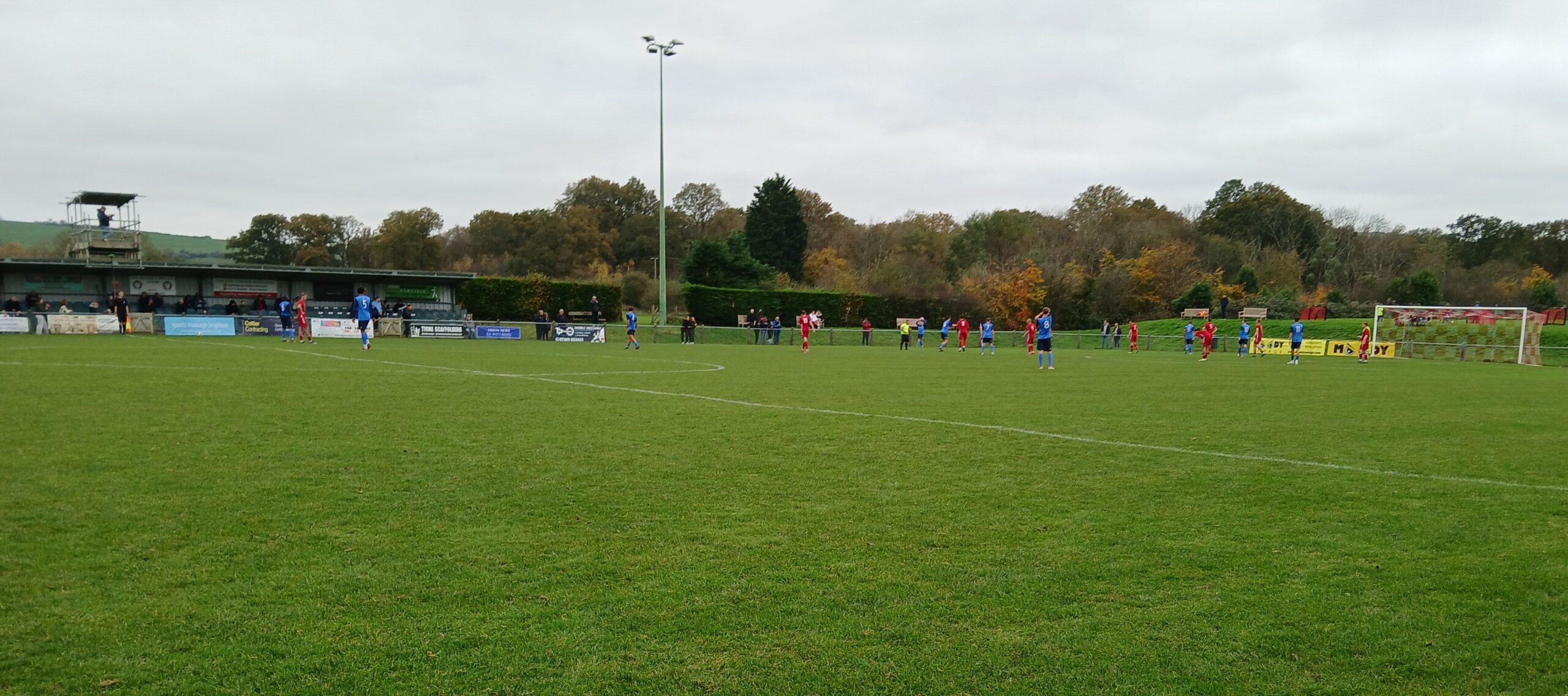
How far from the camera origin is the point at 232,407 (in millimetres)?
12156

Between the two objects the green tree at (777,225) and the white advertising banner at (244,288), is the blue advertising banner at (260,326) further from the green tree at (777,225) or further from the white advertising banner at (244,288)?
the green tree at (777,225)

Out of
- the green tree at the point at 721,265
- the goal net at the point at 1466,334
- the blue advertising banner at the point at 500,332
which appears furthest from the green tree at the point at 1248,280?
the blue advertising banner at the point at 500,332

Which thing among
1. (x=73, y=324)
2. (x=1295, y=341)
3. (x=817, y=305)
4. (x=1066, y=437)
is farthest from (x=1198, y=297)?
(x=73, y=324)

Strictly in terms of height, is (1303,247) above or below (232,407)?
above

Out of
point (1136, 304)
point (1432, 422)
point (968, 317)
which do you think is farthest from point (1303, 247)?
point (1432, 422)

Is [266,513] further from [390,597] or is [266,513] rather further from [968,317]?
[968,317]

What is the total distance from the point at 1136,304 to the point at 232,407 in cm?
5859

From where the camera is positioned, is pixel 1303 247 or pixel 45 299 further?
pixel 1303 247

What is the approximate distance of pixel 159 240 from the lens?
261 ft

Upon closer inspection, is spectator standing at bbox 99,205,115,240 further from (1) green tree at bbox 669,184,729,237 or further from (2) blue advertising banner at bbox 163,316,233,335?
(1) green tree at bbox 669,184,729,237

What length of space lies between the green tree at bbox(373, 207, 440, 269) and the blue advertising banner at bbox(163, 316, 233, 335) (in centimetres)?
4287

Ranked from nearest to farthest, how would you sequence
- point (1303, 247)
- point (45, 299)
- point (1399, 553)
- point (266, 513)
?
point (1399, 553)
point (266, 513)
point (45, 299)
point (1303, 247)

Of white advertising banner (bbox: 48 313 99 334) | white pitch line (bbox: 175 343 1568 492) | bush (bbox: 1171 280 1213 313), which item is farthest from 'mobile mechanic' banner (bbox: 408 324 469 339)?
bush (bbox: 1171 280 1213 313)

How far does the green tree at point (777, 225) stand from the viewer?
78.4m
